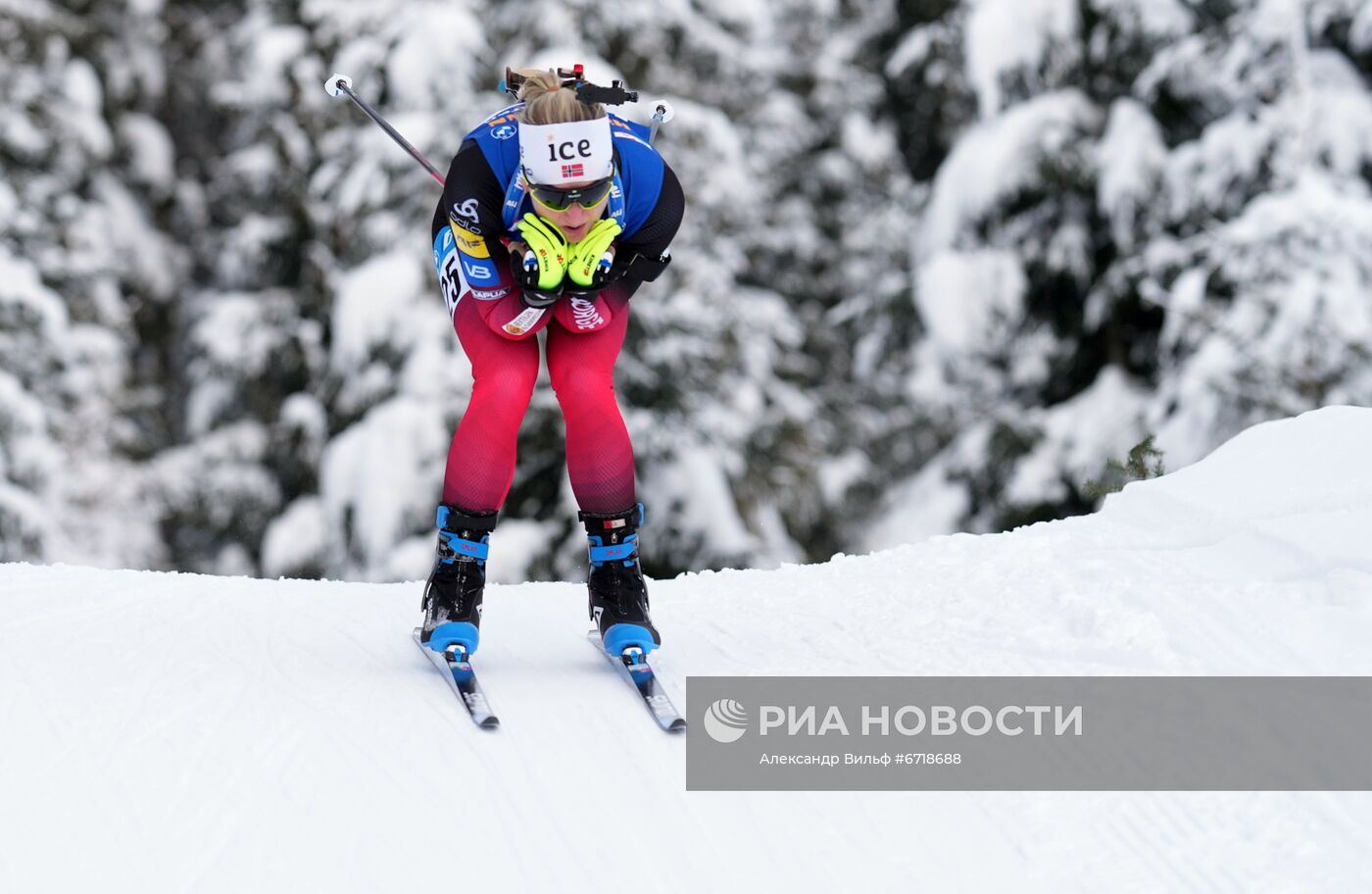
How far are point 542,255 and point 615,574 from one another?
3.16 feet

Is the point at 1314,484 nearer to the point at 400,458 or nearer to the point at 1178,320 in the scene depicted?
the point at 1178,320

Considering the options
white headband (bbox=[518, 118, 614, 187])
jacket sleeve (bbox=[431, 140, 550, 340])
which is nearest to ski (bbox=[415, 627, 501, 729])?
jacket sleeve (bbox=[431, 140, 550, 340])

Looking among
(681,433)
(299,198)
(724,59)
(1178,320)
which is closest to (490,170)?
(1178,320)

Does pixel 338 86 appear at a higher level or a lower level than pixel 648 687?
higher

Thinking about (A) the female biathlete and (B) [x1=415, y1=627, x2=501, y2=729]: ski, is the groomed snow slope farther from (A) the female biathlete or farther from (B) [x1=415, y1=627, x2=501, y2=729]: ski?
(A) the female biathlete

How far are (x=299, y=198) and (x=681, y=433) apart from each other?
5556mm

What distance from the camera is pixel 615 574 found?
409 centimetres

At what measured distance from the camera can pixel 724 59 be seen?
43.5 feet

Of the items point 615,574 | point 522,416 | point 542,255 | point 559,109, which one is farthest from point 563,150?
point 615,574

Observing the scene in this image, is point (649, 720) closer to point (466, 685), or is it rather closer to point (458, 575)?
point (466, 685)

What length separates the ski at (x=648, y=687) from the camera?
3.49 meters

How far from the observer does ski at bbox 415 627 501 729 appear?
3488 millimetres

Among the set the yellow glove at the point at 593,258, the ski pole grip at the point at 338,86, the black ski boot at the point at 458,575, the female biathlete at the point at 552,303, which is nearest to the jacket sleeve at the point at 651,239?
the female biathlete at the point at 552,303

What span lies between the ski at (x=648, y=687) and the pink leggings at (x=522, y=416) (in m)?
0.43
